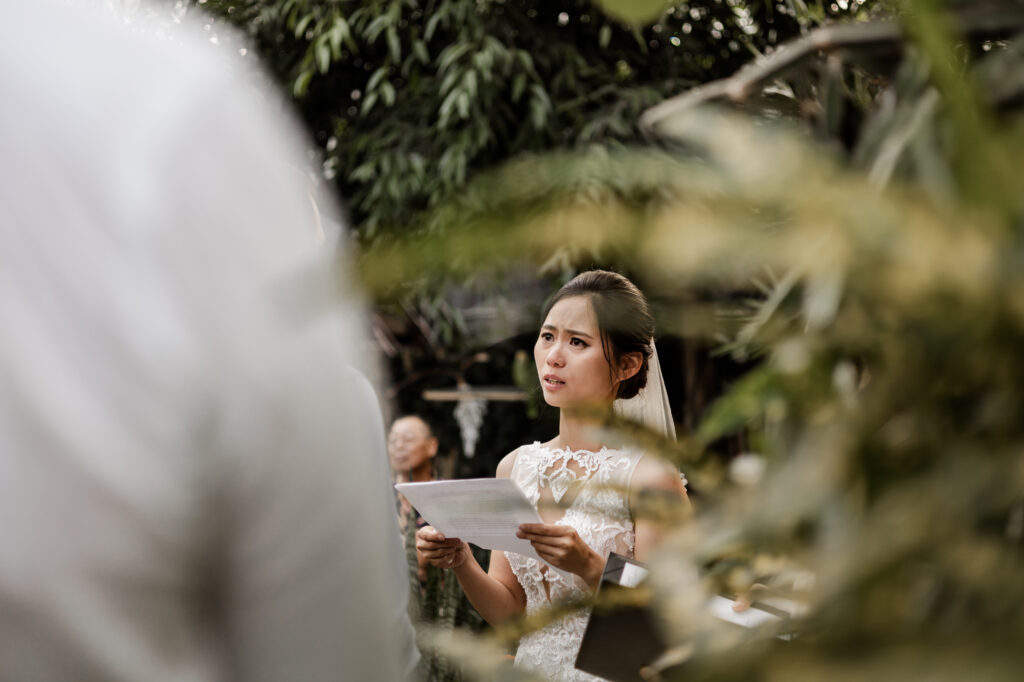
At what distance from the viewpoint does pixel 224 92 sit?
1.11 ft

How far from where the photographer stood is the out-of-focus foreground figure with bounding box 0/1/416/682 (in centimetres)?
30

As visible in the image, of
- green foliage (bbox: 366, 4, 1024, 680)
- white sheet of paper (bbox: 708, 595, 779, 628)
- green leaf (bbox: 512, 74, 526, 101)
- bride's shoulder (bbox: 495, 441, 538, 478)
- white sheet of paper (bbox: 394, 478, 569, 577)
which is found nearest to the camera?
green foliage (bbox: 366, 4, 1024, 680)

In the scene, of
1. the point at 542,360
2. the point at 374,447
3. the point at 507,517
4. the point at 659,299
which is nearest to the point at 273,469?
the point at 374,447

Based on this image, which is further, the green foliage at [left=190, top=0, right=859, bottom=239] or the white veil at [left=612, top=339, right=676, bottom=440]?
the green foliage at [left=190, top=0, right=859, bottom=239]

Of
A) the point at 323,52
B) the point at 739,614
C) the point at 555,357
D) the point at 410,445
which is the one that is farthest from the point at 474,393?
the point at 739,614

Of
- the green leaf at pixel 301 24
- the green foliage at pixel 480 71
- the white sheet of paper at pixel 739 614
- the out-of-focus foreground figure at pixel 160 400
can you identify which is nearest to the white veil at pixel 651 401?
the white sheet of paper at pixel 739 614

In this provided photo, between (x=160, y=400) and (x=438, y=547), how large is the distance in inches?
55.2

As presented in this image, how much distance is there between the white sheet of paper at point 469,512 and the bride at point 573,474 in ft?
0.19

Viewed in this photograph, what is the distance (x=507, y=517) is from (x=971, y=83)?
4.24ft

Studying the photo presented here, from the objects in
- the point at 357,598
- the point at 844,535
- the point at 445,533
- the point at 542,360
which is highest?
the point at 844,535

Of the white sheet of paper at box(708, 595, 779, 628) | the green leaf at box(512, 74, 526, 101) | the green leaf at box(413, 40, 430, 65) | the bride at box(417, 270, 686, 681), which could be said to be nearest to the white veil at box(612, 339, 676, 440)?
the bride at box(417, 270, 686, 681)

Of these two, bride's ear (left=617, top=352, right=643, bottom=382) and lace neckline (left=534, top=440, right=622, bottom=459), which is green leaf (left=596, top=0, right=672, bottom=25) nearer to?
bride's ear (left=617, top=352, right=643, bottom=382)

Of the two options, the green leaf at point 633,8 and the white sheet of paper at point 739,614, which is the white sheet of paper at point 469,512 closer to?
the white sheet of paper at point 739,614

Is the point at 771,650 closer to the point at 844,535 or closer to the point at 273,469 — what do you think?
the point at 844,535
